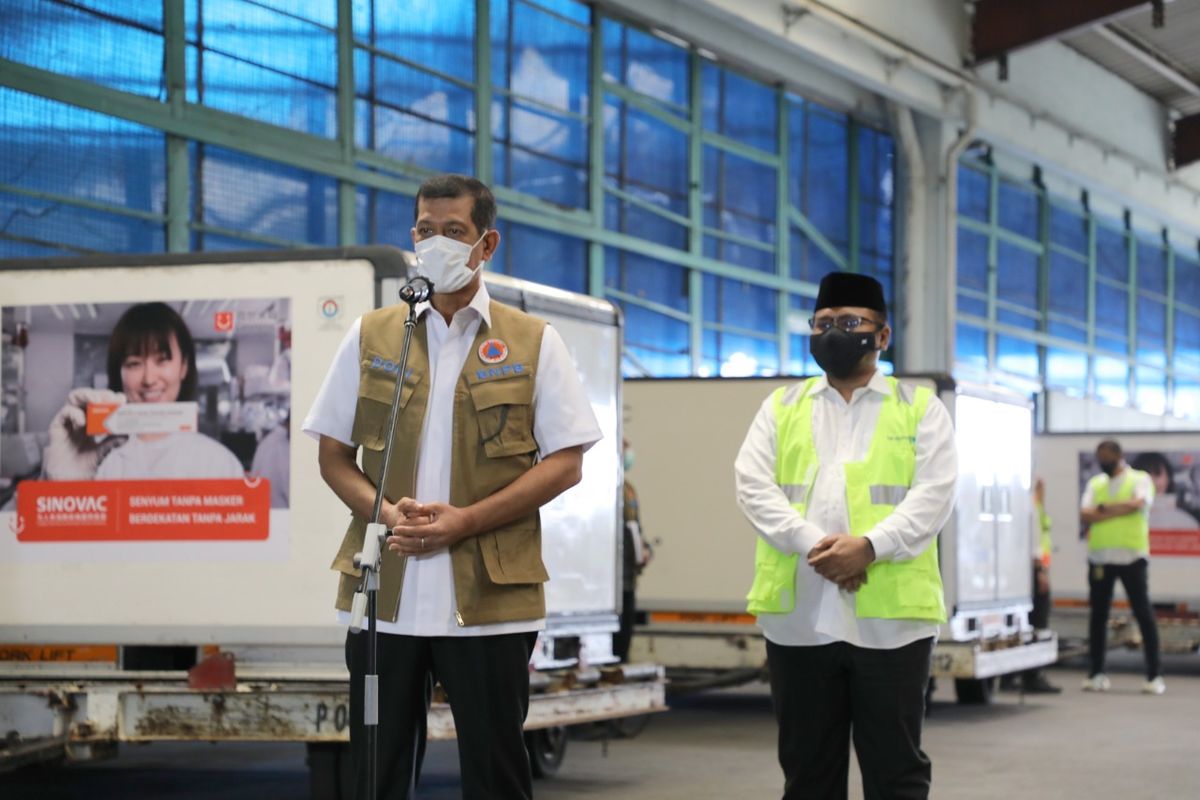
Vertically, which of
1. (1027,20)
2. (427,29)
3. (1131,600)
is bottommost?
(1131,600)

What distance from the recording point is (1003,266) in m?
31.8

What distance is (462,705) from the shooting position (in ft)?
14.7

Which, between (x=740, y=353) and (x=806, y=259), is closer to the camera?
(x=740, y=353)

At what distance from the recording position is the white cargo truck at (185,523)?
8414 mm

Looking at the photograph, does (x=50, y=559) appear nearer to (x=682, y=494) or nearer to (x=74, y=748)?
(x=74, y=748)

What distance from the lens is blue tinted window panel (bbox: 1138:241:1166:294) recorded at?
3841 cm

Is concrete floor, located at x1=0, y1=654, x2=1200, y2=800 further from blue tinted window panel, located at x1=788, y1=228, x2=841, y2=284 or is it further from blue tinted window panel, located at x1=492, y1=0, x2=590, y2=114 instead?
blue tinted window panel, located at x1=788, y1=228, x2=841, y2=284

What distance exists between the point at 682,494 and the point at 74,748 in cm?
640

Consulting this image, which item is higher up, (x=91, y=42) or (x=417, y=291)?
(x=91, y=42)

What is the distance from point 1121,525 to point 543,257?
695 cm

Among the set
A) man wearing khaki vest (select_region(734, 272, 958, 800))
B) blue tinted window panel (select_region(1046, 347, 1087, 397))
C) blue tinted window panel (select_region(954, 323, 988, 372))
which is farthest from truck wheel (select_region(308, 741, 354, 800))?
blue tinted window panel (select_region(1046, 347, 1087, 397))

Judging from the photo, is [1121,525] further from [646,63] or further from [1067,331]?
[1067,331]

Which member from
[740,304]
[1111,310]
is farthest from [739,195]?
[1111,310]

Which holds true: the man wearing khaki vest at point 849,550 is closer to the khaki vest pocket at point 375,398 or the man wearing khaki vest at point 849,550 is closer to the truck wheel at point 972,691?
the khaki vest pocket at point 375,398
